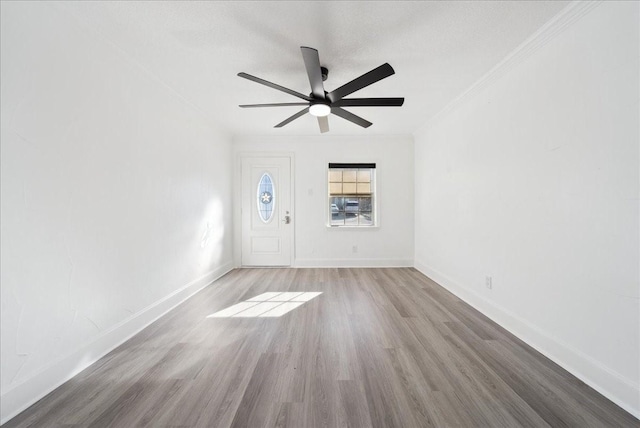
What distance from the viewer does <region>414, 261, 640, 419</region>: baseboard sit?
1481 millimetres

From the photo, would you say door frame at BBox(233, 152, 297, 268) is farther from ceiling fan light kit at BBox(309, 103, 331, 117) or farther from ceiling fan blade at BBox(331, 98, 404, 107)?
ceiling fan blade at BBox(331, 98, 404, 107)

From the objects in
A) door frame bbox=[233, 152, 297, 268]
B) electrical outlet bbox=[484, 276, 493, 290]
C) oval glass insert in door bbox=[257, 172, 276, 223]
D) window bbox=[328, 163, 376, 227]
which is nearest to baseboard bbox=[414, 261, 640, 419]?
electrical outlet bbox=[484, 276, 493, 290]

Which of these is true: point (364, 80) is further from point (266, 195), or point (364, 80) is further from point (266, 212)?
point (266, 212)

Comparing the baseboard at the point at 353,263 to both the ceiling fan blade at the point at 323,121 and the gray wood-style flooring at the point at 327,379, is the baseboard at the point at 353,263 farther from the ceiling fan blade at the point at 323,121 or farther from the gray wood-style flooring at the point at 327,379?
the ceiling fan blade at the point at 323,121

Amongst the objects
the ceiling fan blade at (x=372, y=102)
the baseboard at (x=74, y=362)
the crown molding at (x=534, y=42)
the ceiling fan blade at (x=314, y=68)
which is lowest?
the baseboard at (x=74, y=362)

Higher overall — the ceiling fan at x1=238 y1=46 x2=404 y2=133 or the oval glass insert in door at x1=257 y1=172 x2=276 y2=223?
the ceiling fan at x1=238 y1=46 x2=404 y2=133

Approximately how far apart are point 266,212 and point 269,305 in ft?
7.75

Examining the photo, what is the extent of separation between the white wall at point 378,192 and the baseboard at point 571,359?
218 cm

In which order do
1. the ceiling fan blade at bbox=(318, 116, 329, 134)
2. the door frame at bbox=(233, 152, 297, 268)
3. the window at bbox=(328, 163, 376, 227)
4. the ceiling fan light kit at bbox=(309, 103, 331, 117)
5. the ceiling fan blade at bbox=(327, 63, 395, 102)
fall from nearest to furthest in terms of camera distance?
the ceiling fan blade at bbox=(327, 63, 395, 102) → the ceiling fan light kit at bbox=(309, 103, 331, 117) → the ceiling fan blade at bbox=(318, 116, 329, 134) → the door frame at bbox=(233, 152, 297, 268) → the window at bbox=(328, 163, 376, 227)

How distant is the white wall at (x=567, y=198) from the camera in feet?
4.98

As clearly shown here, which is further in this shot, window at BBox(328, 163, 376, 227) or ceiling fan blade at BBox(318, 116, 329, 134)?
window at BBox(328, 163, 376, 227)

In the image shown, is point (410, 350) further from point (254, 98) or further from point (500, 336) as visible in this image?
point (254, 98)

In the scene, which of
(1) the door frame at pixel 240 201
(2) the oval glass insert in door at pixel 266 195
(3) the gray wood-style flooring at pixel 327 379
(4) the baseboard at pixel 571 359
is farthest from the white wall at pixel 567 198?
(2) the oval glass insert in door at pixel 266 195

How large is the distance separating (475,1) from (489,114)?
1325 mm
